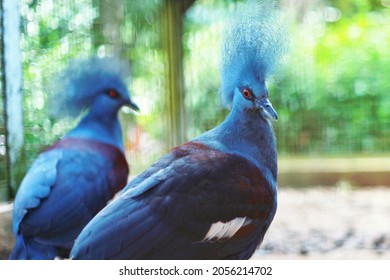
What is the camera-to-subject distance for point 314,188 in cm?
172

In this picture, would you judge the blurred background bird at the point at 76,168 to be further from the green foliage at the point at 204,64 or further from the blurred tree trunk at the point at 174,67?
the blurred tree trunk at the point at 174,67

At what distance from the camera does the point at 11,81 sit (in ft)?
5.01

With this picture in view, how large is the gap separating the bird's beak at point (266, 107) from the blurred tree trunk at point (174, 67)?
15.9 inches

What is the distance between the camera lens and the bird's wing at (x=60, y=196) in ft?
4.52

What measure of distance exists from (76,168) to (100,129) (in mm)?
143

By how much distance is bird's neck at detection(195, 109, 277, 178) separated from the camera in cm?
125

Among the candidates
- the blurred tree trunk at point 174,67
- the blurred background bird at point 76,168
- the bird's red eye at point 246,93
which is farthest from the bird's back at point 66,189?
the bird's red eye at point 246,93

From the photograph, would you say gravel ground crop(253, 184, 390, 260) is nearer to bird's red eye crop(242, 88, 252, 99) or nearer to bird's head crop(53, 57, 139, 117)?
bird's red eye crop(242, 88, 252, 99)

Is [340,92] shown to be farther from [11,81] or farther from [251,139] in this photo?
[11,81]

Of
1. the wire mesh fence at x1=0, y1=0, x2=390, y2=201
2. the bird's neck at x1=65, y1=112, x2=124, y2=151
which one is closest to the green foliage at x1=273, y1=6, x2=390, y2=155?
the wire mesh fence at x1=0, y1=0, x2=390, y2=201

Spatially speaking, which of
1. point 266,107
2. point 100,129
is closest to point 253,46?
point 266,107

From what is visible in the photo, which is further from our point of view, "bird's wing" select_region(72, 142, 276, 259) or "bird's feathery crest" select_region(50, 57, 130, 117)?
"bird's feathery crest" select_region(50, 57, 130, 117)

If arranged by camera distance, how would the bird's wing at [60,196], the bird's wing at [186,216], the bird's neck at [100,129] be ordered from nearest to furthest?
the bird's wing at [186,216] → the bird's wing at [60,196] → the bird's neck at [100,129]

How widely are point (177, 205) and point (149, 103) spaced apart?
1.59 ft
